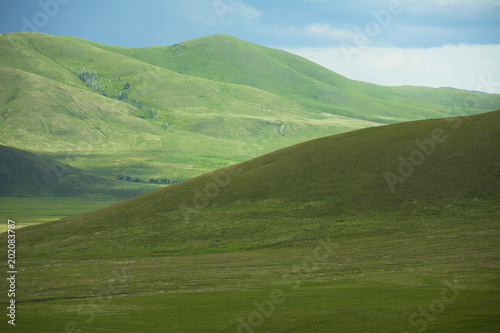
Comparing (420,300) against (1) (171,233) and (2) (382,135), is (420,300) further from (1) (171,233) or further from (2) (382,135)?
(2) (382,135)

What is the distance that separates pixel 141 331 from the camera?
35781 mm

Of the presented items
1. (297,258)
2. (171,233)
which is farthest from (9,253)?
(297,258)

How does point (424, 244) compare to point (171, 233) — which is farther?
point (171, 233)

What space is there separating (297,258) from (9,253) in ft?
162

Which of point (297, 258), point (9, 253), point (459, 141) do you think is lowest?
point (9, 253)

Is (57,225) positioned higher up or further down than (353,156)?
further down
